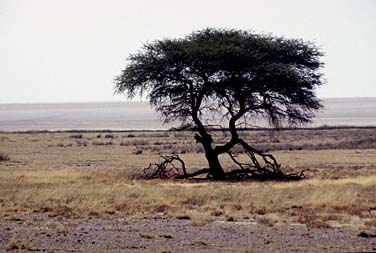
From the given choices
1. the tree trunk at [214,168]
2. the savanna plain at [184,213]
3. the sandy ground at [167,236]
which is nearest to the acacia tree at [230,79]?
the tree trunk at [214,168]

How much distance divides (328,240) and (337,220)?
386 cm

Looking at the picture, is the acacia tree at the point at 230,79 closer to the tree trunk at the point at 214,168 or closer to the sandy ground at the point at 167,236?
the tree trunk at the point at 214,168

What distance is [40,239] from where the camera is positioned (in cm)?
1853

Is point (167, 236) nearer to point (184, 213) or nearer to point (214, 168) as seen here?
point (184, 213)

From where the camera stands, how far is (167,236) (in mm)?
18906

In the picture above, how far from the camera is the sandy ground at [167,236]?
674 inches

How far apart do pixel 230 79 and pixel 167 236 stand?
2129 centimetres

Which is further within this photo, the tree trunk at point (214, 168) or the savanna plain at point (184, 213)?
the tree trunk at point (214, 168)

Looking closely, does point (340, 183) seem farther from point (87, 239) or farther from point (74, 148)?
point (74, 148)

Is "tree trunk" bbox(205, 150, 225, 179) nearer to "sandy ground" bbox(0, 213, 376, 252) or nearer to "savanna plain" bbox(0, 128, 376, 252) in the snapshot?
"savanna plain" bbox(0, 128, 376, 252)

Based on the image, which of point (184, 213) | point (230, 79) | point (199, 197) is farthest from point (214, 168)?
point (184, 213)

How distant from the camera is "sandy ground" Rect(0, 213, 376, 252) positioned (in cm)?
1711

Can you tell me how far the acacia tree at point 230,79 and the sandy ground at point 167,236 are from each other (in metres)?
17.6

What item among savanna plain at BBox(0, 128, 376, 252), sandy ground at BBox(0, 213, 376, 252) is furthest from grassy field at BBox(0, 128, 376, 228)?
sandy ground at BBox(0, 213, 376, 252)
